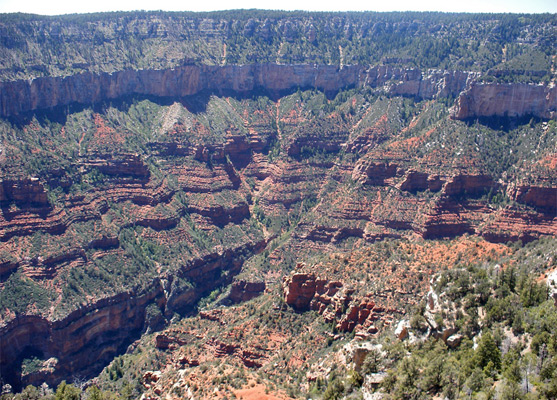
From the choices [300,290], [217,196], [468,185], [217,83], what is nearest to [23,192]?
[217,196]

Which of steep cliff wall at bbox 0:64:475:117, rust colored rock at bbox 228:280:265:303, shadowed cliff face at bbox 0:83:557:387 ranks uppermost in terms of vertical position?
steep cliff wall at bbox 0:64:475:117

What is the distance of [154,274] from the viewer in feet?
349

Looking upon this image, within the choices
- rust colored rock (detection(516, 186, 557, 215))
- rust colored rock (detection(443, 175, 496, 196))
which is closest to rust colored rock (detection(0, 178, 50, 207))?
rust colored rock (detection(443, 175, 496, 196))

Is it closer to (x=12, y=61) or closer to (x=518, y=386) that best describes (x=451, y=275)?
(x=518, y=386)

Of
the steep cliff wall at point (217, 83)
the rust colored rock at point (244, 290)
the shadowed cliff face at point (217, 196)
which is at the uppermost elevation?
the steep cliff wall at point (217, 83)

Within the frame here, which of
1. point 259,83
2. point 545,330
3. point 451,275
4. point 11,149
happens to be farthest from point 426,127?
point 545,330

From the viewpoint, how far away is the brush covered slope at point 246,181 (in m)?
74.6

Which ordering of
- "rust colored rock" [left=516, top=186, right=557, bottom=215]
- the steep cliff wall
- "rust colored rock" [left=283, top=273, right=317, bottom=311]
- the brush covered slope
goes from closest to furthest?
"rust colored rock" [left=283, top=273, right=317, bottom=311], the brush covered slope, "rust colored rock" [left=516, top=186, right=557, bottom=215], the steep cliff wall

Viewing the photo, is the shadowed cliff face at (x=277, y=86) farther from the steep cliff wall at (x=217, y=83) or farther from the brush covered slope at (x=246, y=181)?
the brush covered slope at (x=246, y=181)

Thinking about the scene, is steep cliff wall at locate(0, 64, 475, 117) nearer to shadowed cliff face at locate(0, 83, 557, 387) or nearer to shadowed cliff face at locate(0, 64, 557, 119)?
shadowed cliff face at locate(0, 64, 557, 119)

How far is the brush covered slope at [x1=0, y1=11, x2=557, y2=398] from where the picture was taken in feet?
245

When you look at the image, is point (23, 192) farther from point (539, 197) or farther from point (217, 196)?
point (539, 197)

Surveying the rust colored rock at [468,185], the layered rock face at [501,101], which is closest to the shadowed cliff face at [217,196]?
the rust colored rock at [468,185]

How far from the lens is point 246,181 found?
13725 cm
